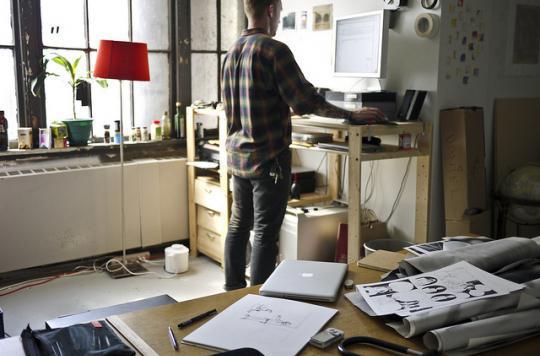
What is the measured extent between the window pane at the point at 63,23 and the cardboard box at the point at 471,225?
253 cm

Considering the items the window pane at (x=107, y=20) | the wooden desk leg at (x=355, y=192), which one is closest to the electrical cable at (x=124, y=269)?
the wooden desk leg at (x=355, y=192)

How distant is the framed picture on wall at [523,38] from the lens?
3.42 metres

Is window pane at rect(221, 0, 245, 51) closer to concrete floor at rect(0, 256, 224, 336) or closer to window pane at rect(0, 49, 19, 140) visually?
window pane at rect(0, 49, 19, 140)

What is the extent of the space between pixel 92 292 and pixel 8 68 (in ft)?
4.70

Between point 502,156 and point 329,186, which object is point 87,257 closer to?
point 329,186

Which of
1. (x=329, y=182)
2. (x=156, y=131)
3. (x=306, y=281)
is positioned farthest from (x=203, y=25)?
(x=306, y=281)

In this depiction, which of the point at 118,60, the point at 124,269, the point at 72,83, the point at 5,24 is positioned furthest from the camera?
the point at 124,269

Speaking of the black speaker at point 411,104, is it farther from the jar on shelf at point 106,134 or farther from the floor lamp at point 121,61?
the jar on shelf at point 106,134

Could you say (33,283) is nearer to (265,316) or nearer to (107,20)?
(107,20)

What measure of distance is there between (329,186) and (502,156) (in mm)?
1068

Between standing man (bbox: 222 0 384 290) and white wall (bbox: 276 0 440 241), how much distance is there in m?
0.69

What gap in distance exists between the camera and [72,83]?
3.67m

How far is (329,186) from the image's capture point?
386cm

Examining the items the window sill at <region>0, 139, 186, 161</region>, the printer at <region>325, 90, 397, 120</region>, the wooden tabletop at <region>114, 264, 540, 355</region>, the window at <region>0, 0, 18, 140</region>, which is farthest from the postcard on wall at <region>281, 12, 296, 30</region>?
the wooden tabletop at <region>114, 264, 540, 355</region>
